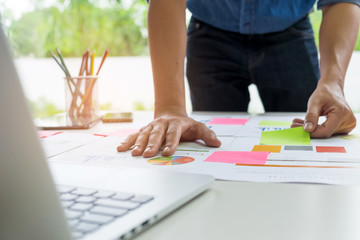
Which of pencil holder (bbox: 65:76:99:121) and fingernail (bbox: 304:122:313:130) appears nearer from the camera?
fingernail (bbox: 304:122:313:130)

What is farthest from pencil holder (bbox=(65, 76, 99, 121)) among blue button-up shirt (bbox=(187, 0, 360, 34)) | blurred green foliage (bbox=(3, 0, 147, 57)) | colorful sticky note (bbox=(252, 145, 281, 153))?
blurred green foliage (bbox=(3, 0, 147, 57))

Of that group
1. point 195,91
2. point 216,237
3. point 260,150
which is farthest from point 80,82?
point 216,237

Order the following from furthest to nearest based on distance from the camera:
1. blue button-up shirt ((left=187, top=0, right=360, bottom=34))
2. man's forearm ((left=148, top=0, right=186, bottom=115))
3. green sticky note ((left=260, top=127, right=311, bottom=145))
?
blue button-up shirt ((left=187, top=0, right=360, bottom=34)), man's forearm ((left=148, top=0, right=186, bottom=115)), green sticky note ((left=260, top=127, right=311, bottom=145))

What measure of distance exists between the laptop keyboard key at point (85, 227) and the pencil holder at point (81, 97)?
2.85ft

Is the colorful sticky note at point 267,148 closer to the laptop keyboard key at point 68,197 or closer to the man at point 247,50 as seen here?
the man at point 247,50

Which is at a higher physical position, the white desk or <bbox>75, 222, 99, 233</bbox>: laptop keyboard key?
<bbox>75, 222, 99, 233</bbox>: laptop keyboard key

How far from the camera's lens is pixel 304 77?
1435mm

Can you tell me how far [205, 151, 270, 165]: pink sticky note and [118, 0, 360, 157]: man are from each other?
0.27 m

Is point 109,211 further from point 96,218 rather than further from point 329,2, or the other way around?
point 329,2

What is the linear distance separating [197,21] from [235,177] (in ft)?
3.20

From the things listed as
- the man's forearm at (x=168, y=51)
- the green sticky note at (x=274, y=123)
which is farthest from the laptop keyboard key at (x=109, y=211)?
the green sticky note at (x=274, y=123)

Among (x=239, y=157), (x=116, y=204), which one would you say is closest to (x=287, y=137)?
(x=239, y=157)

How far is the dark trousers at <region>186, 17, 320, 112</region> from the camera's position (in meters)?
1.43

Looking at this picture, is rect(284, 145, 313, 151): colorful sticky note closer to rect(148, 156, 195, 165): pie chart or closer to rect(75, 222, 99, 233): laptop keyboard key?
rect(148, 156, 195, 165): pie chart
